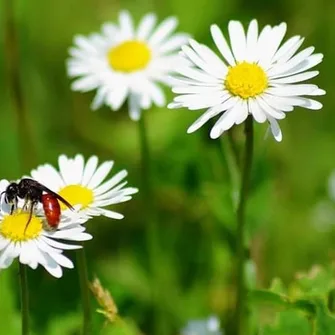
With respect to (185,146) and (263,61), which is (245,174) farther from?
(185,146)

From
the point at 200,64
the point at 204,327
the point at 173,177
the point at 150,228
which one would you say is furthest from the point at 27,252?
the point at 173,177

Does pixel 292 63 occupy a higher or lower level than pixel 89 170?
higher

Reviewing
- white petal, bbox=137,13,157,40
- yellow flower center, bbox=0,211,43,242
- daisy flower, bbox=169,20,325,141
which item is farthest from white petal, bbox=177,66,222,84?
white petal, bbox=137,13,157,40

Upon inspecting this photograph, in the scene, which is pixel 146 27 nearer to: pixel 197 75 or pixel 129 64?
pixel 129 64

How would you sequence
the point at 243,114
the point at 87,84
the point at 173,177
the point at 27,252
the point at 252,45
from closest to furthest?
the point at 27,252
the point at 243,114
the point at 252,45
the point at 87,84
the point at 173,177

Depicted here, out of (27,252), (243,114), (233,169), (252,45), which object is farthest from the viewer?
(233,169)

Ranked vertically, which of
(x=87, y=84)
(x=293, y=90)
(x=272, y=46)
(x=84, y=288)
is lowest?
(x=84, y=288)

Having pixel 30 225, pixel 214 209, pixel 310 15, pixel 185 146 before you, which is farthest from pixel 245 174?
Result: pixel 310 15
